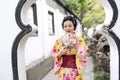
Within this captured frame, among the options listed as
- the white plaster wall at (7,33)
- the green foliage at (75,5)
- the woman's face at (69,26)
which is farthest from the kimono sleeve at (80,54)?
the green foliage at (75,5)

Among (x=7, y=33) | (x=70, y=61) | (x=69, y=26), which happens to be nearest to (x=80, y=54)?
(x=70, y=61)

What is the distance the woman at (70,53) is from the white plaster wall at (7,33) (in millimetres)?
900

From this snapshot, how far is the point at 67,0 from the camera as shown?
20.0 metres

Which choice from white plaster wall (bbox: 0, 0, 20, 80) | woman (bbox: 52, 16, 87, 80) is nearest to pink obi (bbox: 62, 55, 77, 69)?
woman (bbox: 52, 16, 87, 80)

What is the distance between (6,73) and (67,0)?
15.5m

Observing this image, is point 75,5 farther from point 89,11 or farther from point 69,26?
point 69,26

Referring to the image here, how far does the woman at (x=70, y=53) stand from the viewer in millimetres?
4430

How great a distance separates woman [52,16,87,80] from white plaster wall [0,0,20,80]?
0.90 metres

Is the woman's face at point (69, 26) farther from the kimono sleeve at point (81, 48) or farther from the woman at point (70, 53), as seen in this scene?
the kimono sleeve at point (81, 48)

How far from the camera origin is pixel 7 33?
492 cm

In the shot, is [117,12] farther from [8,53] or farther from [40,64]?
[40,64]

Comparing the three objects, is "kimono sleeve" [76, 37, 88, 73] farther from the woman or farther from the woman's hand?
the woman's hand

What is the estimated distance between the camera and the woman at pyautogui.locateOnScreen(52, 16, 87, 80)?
443 centimetres

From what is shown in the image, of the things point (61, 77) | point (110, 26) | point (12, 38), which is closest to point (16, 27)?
point (12, 38)
